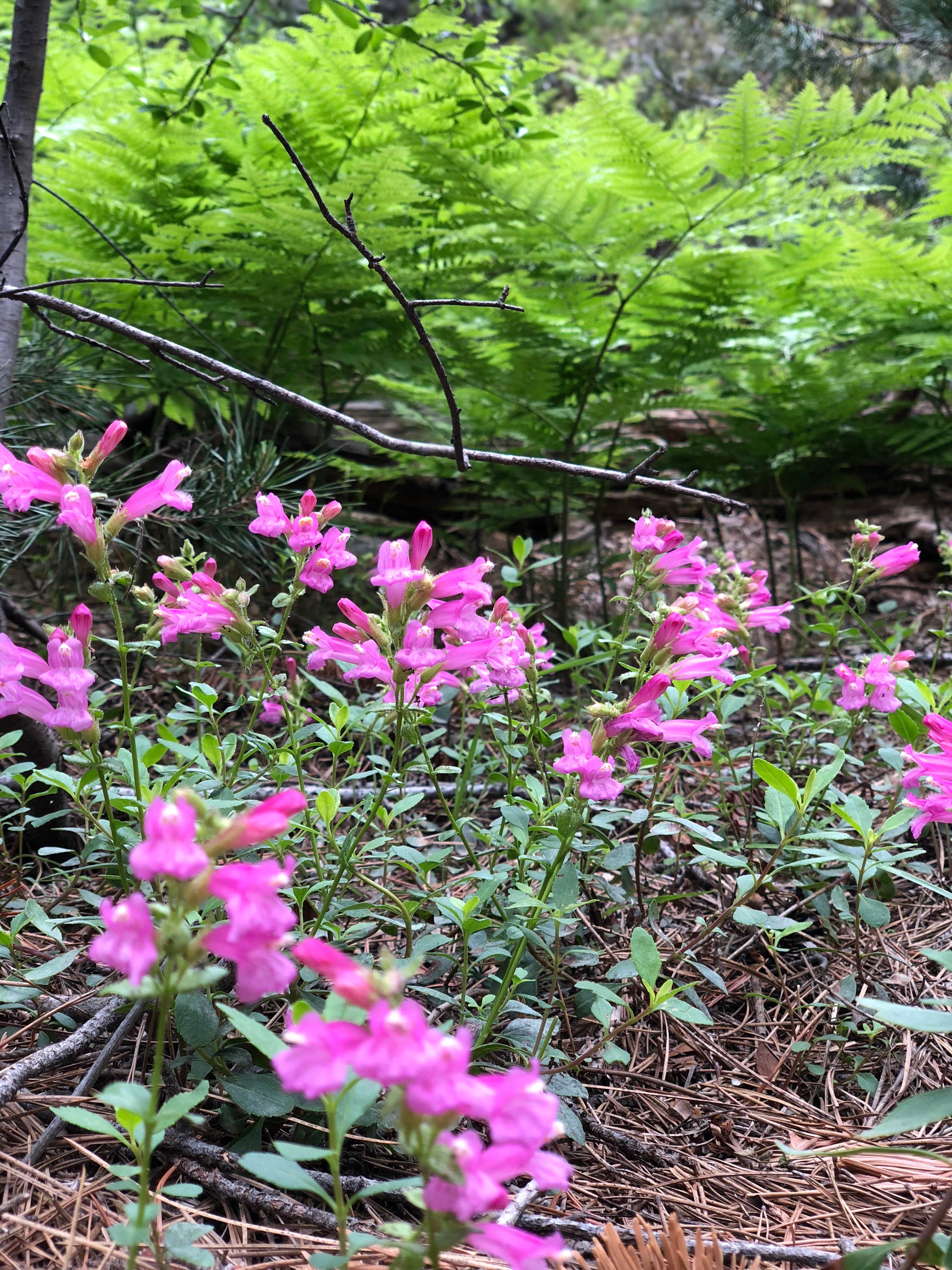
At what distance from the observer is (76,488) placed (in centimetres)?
133

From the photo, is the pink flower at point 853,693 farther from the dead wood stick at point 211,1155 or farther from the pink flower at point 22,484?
the pink flower at point 22,484

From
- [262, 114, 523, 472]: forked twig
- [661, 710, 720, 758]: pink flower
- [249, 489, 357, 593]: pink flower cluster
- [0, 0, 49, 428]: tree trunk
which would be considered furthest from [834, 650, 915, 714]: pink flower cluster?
[0, 0, 49, 428]: tree trunk

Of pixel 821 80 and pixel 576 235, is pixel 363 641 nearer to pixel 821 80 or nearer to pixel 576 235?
pixel 576 235

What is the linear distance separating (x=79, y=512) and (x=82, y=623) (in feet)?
0.66

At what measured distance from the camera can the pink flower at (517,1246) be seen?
73cm

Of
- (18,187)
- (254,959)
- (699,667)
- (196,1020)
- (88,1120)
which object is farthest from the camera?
(18,187)

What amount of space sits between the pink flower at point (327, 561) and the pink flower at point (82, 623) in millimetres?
373

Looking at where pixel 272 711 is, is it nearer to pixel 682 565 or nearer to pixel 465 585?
pixel 465 585

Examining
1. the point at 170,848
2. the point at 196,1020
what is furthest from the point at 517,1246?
the point at 196,1020

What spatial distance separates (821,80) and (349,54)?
5.41 meters

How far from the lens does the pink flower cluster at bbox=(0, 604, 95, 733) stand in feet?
4.43

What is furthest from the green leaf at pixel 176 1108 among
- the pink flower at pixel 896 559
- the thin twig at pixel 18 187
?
the pink flower at pixel 896 559

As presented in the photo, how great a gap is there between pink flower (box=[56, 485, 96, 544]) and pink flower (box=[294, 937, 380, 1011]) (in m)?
0.85

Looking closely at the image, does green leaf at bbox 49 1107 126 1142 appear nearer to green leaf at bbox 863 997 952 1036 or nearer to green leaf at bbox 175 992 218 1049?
green leaf at bbox 175 992 218 1049
